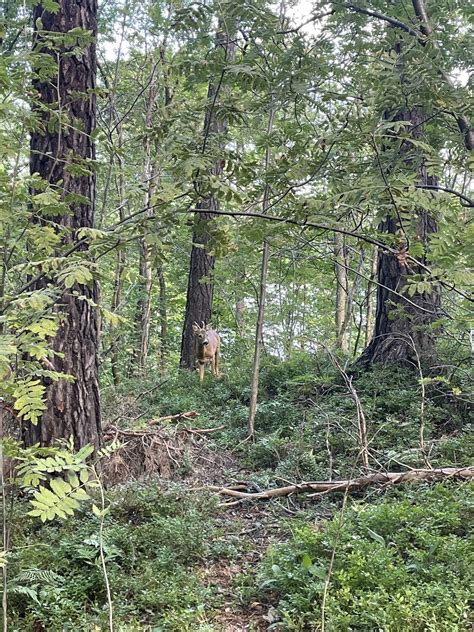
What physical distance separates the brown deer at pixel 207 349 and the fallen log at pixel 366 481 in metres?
4.14

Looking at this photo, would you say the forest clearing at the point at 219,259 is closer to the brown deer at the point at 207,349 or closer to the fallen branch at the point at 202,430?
the fallen branch at the point at 202,430

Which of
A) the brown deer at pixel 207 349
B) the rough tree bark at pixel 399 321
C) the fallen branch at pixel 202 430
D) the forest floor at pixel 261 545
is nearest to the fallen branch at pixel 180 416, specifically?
the fallen branch at pixel 202 430

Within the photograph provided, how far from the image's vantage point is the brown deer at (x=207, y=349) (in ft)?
29.0

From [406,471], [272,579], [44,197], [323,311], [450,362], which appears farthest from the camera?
[323,311]

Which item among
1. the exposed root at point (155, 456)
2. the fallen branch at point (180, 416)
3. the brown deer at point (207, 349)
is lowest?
the exposed root at point (155, 456)

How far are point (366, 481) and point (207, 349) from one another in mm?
4868

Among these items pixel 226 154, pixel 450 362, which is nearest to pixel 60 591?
pixel 226 154

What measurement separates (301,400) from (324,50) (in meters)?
4.52

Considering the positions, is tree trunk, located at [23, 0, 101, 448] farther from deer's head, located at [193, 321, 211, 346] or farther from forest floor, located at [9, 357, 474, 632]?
deer's head, located at [193, 321, 211, 346]

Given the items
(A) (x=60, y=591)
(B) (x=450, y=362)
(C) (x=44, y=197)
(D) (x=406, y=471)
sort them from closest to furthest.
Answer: (C) (x=44, y=197) < (A) (x=60, y=591) < (D) (x=406, y=471) < (B) (x=450, y=362)

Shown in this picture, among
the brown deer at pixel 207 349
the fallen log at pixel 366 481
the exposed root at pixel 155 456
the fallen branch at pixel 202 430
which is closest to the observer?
the fallen log at pixel 366 481

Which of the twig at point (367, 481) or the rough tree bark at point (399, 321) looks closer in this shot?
the twig at point (367, 481)

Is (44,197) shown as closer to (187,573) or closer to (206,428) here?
(187,573)

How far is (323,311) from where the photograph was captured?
16391 millimetres
